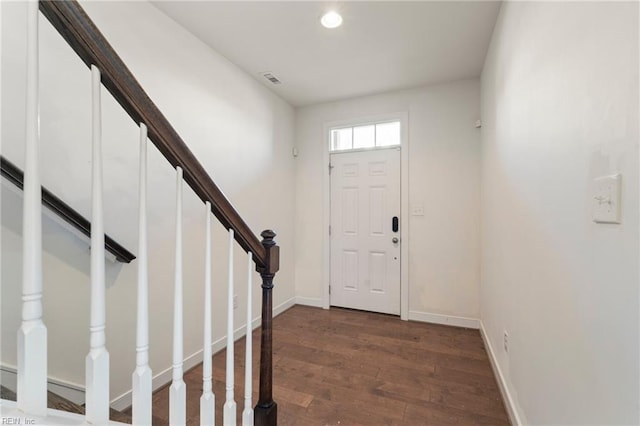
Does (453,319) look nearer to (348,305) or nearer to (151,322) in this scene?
(348,305)

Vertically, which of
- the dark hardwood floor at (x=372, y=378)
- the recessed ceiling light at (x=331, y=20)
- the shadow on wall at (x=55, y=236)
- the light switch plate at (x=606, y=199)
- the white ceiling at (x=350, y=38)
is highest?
the white ceiling at (x=350, y=38)

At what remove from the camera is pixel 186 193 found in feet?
6.97

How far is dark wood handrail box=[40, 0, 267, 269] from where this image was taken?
21.5 inches

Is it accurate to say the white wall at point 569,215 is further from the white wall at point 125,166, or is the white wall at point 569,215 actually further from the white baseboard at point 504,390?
the white wall at point 125,166

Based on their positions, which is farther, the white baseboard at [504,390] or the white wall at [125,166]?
the white baseboard at [504,390]

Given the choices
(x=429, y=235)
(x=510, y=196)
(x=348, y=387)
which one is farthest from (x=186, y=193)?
(x=429, y=235)

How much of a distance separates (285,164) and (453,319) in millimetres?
2626

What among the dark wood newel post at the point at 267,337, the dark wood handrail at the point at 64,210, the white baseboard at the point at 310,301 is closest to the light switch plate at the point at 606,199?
the dark wood newel post at the point at 267,337

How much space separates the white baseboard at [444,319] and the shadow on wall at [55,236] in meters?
2.83

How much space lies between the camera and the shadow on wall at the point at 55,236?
1.20 metres

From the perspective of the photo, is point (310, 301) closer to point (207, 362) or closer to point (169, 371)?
point (169, 371)

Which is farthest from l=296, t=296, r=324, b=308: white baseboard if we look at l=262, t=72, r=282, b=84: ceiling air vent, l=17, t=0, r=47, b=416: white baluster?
l=17, t=0, r=47, b=416: white baluster

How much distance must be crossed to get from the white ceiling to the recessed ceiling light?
0.05 metres

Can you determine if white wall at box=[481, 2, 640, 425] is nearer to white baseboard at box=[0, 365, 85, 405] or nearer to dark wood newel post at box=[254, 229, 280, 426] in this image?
dark wood newel post at box=[254, 229, 280, 426]
